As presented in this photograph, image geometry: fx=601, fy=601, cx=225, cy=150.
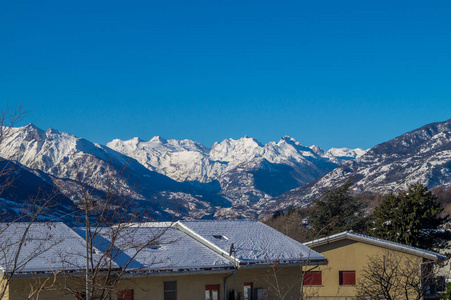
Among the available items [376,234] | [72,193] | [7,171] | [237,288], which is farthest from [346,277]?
[7,171]

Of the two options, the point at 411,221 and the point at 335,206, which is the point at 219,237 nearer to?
the point at 411,221

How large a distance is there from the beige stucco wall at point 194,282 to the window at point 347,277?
717 cm

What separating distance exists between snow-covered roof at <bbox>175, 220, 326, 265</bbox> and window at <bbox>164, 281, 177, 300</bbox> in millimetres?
2624

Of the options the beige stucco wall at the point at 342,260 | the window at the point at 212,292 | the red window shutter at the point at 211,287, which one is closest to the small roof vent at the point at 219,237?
the window at the point at 212,292

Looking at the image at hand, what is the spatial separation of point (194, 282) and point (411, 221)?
27820 mm

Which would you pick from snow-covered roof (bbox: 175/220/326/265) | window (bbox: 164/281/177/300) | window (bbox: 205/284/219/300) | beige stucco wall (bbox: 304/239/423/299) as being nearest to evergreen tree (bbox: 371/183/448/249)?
beige stucco wall (bbox: 304/239/423/299)

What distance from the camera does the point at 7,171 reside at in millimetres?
12664

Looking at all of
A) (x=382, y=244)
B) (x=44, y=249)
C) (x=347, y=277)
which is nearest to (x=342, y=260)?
Result: (x=347, y=277)

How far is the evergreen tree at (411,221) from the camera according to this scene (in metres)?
46.8

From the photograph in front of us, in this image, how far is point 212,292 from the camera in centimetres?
2505

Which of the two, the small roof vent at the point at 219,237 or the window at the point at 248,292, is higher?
the small roof vent at the point at 219,237

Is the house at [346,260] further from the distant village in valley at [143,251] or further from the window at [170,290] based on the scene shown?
the window at [170,290]

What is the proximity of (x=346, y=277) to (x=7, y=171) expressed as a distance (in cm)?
2423

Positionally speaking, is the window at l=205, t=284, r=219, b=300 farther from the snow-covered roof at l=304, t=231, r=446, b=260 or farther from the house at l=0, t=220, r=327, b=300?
the snow-covered roof at l=304, t=231, r=446, b=260
